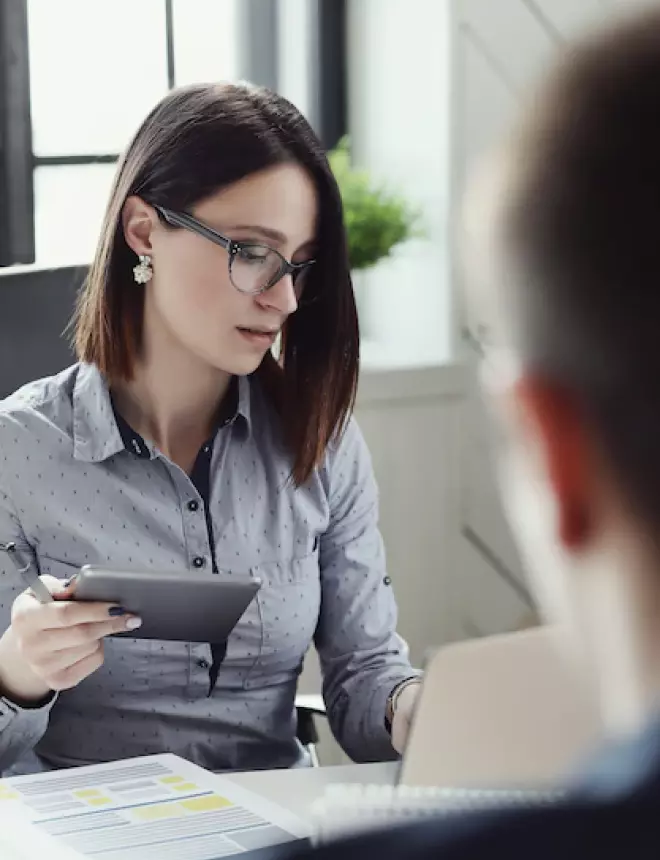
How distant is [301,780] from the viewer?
1225 mm

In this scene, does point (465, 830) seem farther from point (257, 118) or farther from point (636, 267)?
point (257, 118)

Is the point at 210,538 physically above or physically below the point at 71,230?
below

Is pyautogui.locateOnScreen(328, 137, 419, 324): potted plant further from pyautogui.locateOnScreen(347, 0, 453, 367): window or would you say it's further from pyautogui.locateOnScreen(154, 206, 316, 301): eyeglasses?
pyautogui.locateOnScreen(154, 206, 316, 301): eyeglasses

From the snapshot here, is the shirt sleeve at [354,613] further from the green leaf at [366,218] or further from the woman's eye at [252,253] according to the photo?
the green leaf at [366,218]

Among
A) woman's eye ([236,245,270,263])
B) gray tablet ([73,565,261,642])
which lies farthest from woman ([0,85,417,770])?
gray tablet ([73,565,261,642])

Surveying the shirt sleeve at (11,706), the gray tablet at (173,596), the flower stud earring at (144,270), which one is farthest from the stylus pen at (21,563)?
the flower stud earring at (144,270)

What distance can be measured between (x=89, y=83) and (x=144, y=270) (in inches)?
42.2

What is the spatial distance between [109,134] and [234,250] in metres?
1.17

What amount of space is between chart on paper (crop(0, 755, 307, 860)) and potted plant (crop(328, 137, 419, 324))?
1413mm

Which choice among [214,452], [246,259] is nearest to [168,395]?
[214,452]

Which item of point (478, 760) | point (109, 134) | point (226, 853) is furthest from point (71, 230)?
point (478, 760)

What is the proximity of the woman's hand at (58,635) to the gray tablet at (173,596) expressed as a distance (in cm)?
1

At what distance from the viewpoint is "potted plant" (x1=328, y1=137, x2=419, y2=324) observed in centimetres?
246

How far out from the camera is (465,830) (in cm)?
39
